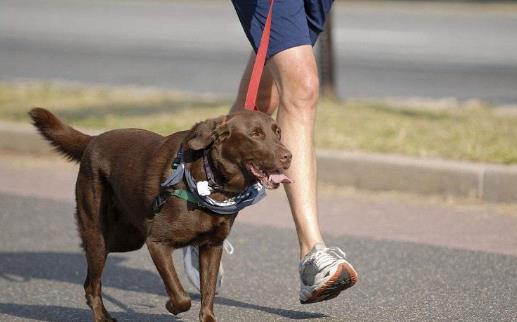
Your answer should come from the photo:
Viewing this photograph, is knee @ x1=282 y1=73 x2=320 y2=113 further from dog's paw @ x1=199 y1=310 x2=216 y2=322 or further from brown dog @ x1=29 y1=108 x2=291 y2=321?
dog's paw @ x1=199 y1=310 x2=216 y2=322

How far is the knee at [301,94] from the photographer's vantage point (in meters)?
4.75

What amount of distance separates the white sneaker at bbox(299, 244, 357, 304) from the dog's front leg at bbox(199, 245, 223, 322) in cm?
40

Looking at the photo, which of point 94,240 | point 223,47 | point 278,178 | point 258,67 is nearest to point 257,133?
point 278,178

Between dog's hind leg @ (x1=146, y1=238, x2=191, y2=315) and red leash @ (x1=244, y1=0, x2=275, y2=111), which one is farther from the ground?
red leash @ (x1=244, y1=0, x2=275, y2=111)

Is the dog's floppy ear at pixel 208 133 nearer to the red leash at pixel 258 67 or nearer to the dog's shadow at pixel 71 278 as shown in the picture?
the red leash at pixel 258 67

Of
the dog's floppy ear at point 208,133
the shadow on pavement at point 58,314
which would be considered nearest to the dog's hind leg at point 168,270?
the dog's floppy ear at point 208,133

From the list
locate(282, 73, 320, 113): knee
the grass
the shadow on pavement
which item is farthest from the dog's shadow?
the grass

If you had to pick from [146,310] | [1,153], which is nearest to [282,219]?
[146,310]

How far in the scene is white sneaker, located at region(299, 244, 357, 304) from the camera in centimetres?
443

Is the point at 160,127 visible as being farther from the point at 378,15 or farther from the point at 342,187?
the point at 378,15

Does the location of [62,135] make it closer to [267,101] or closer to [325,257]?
[267,101]

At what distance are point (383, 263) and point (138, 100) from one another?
5374 millimetres

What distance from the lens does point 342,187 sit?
7488mm

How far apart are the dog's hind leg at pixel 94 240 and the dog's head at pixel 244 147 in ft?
2.58
